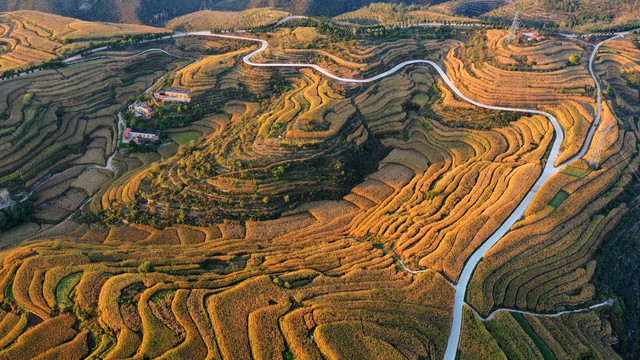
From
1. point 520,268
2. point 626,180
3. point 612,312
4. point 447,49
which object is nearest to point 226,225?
point 520,268

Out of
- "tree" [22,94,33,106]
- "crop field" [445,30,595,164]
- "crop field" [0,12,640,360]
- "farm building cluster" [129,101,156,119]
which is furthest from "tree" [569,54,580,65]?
"tree" [22,94,33,106]

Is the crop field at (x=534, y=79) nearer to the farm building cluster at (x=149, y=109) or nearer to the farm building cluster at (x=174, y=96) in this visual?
the farm building cluster at (x=174, y=96)

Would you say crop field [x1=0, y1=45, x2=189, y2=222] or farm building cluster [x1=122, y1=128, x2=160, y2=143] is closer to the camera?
crop field [x1=0, y1=45, x2=189, y2=222]

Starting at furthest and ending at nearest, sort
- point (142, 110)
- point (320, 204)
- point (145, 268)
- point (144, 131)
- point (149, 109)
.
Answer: point (142, 110)
point (149, 109)
point (144, 131)
point (320, 204)
point (145, 268)

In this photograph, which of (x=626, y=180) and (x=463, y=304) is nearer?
(x=463, y=304)

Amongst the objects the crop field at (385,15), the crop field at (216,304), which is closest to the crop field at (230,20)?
the crop field at (385,15)

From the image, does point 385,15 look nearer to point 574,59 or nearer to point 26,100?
point 574,59

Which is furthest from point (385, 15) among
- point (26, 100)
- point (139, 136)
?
point (26, 100)

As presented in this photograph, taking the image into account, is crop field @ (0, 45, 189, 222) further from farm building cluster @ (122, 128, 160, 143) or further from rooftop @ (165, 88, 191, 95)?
rooftop @ (165, 88, 191, 95)

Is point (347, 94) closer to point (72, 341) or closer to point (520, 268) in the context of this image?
point (520, 268)
